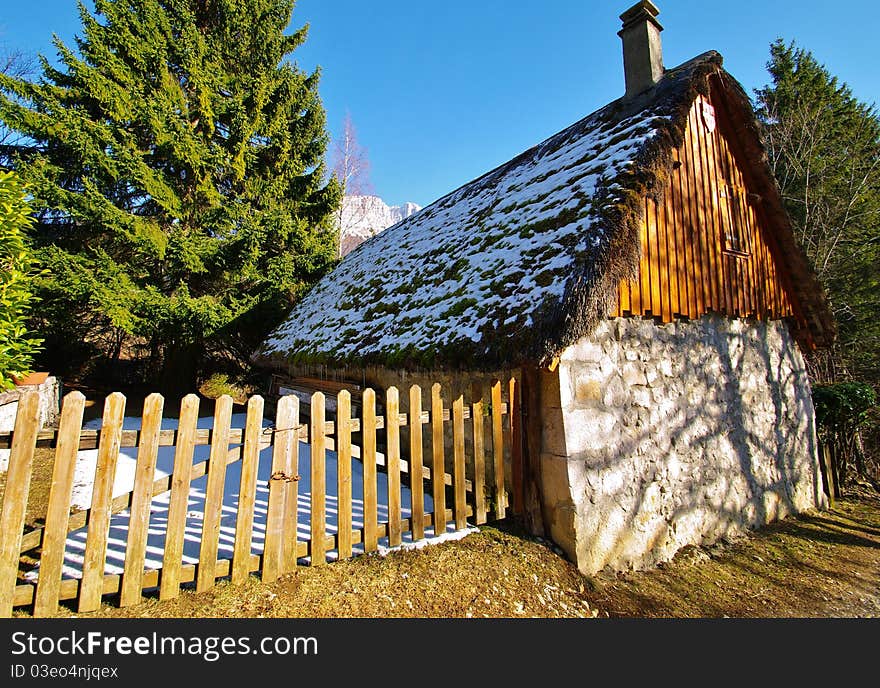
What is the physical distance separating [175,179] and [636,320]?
1299cm

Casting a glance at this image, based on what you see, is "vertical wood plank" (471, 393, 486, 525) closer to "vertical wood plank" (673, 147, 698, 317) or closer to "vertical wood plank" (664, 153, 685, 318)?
"vertical wood plank" (664, 153, 685, 318)

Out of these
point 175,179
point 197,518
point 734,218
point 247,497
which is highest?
point 175,179

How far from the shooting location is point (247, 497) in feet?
9.75

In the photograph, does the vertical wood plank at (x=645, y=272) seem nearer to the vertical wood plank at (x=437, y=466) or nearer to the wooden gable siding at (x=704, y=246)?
the wooden gable siding at (x=704, y=246)

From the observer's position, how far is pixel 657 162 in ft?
15.1

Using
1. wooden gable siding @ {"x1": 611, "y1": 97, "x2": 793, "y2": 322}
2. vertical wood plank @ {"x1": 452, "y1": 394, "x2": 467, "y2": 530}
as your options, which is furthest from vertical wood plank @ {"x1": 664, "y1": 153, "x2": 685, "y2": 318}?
vertical wood plank @ {"x1": 452, "y1": 394, "x2": 467, "y2": 530}

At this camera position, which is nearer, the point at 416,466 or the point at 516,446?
the point at 416,466

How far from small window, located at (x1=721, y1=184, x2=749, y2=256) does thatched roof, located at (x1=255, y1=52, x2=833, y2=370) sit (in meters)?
0.55

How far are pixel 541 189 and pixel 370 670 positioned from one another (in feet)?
19.3

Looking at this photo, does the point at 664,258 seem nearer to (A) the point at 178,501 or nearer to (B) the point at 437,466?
(B) the point at 437,466

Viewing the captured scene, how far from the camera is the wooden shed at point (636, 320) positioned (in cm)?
410

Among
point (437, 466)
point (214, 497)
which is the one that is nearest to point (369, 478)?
point (437, 466)

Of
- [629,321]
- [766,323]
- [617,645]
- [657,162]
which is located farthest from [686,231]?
[617,645]

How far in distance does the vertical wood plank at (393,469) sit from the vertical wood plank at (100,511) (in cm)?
189
